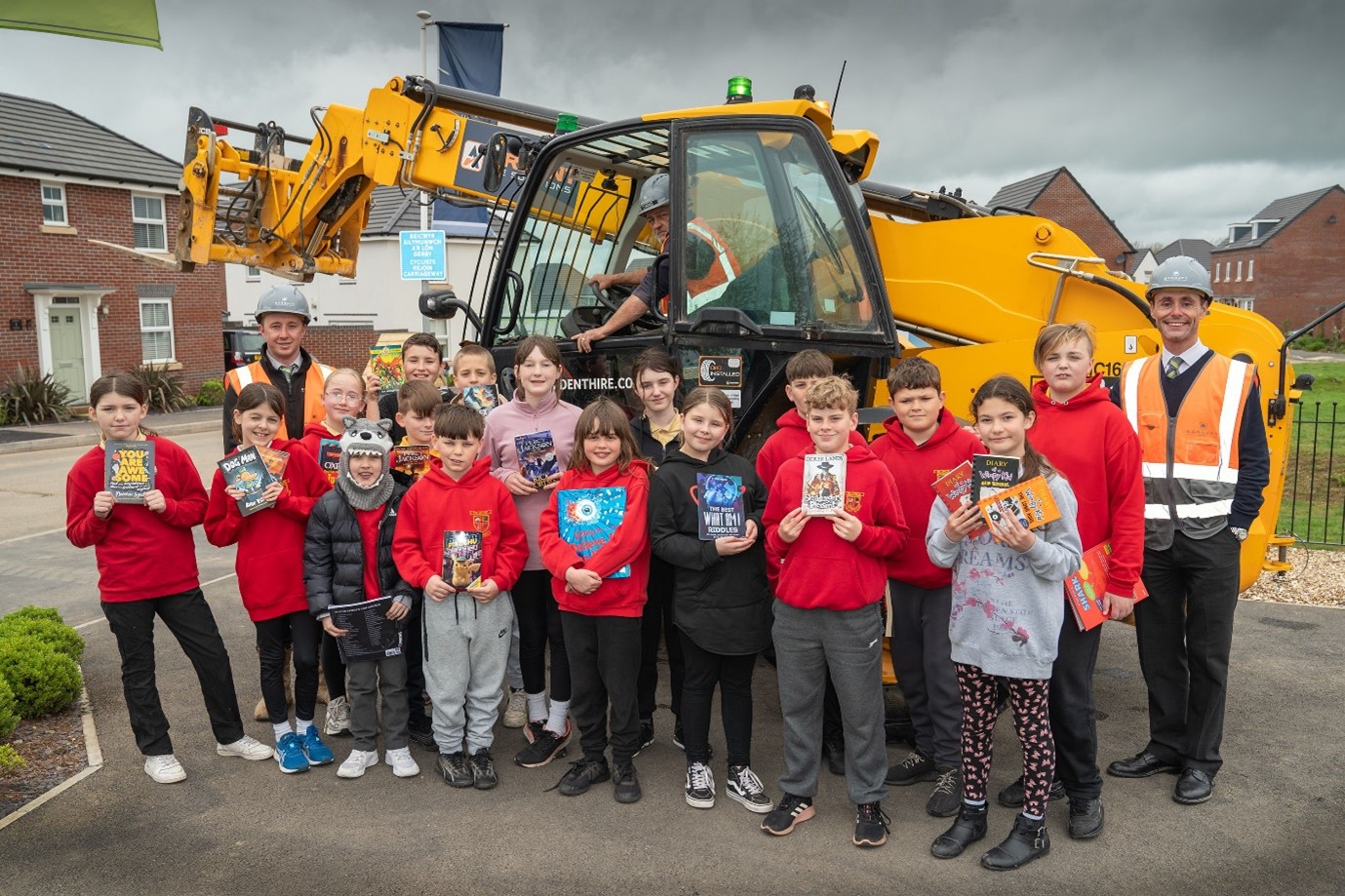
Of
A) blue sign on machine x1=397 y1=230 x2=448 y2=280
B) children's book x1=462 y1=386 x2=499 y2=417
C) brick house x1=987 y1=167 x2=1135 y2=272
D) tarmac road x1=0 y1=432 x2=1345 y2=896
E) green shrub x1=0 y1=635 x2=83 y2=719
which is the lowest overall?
tarmac road x1=0 y1=432 x2=1345 y2=896

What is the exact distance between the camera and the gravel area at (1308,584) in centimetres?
752

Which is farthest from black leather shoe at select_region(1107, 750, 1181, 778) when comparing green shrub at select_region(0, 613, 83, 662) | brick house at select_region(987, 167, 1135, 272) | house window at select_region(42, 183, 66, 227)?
brick house at select_region(987, 167, 1135, 272)

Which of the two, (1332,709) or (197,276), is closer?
(1332,709)

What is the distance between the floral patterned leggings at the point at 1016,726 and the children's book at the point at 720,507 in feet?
3.31

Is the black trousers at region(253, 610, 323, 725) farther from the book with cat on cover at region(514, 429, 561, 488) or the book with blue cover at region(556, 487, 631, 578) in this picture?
the book with blue cover at region(556, 487, 631, 578)

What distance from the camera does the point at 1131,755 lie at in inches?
191

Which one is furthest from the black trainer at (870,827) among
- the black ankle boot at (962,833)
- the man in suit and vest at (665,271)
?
the man in suit and vest at (665,271)

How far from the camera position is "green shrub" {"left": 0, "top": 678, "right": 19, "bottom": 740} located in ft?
15.0

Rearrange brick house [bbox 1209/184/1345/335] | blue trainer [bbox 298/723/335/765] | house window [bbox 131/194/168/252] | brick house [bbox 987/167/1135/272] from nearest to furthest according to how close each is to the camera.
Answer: blue trainer [bbox 298/723/335/765], house window [bbox 131/194/168/252], brick house [bbox 987/167/1135/272], brick house [bbox 1209/184/1345/335]

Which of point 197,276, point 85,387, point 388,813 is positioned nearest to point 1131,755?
point 388,813

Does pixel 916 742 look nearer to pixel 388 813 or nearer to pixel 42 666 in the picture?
pixel 388 813

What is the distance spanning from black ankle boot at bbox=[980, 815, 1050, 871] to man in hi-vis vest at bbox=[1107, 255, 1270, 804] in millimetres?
871

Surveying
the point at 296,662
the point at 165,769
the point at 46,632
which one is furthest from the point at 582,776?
the point at 46,632

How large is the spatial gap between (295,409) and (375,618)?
1.50m
